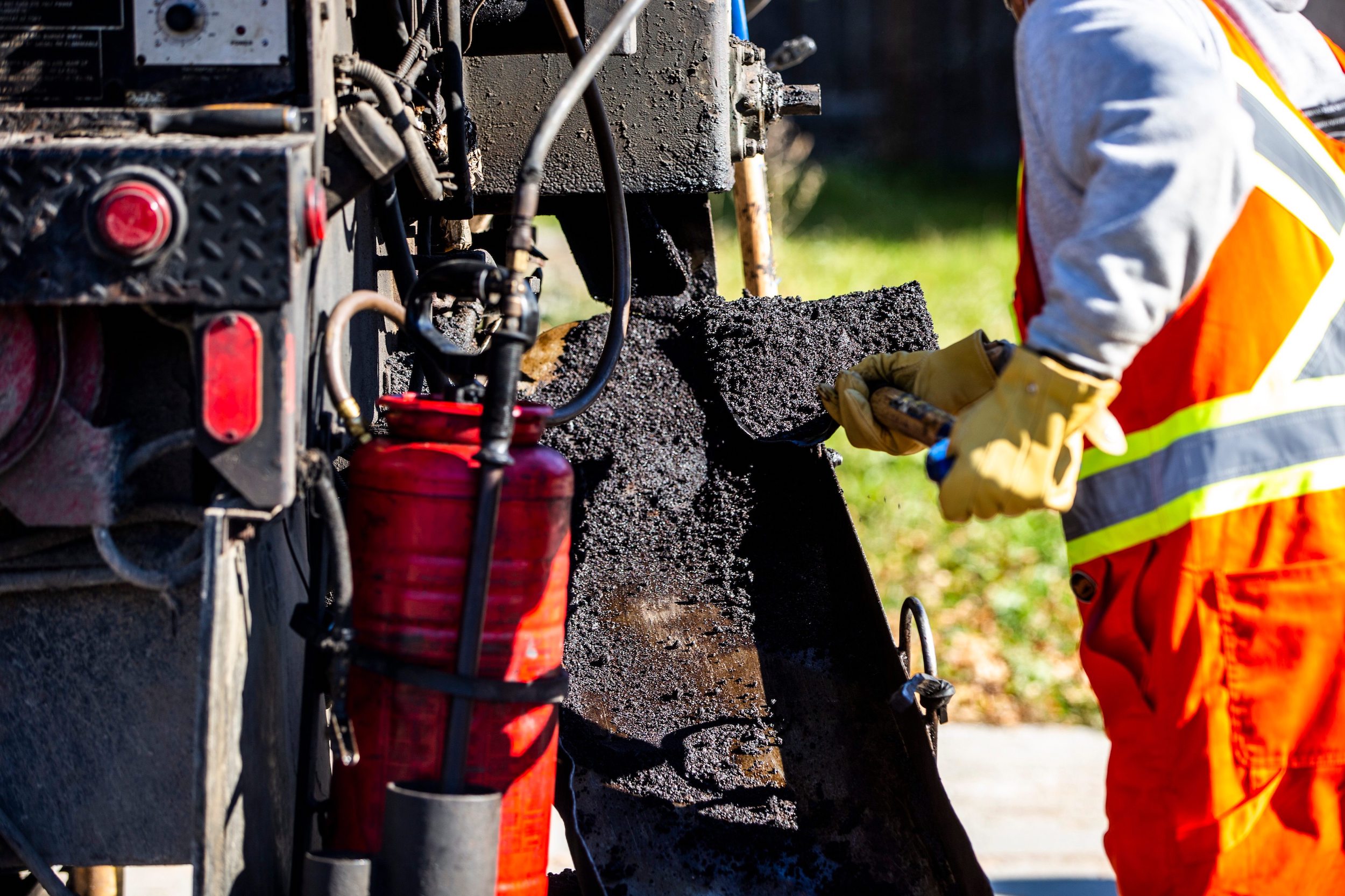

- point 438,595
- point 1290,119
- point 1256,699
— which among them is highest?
point 1290,119

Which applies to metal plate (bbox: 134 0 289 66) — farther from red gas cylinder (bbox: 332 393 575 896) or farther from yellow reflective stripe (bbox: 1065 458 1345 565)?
yellow reflective stripe (bbox: 1065 458 1345 565)

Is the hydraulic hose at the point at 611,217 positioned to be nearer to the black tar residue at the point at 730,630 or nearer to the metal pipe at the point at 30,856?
the black tar residue at the point at 730,630

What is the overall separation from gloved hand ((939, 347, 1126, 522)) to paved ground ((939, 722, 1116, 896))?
2.18 metres

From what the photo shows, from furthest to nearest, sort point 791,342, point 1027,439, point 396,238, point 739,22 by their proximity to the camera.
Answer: point 739,22, point 791,342, point 396,238, point 1027,439

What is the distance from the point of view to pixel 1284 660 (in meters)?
1.75

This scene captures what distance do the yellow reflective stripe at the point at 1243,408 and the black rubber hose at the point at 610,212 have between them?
895 millimetres

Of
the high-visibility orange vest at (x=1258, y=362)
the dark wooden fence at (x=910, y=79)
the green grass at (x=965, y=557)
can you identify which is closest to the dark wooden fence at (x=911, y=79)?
the dark wooden fence at (x=910, y=79)

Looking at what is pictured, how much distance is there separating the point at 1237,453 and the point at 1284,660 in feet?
1.00

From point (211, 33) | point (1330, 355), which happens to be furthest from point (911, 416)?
point (211, 33)

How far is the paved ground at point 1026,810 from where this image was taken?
3506 mm

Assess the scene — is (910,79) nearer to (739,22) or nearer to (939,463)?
(739,22)

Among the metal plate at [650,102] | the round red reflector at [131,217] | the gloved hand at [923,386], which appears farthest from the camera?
the metal plate at [650,102]

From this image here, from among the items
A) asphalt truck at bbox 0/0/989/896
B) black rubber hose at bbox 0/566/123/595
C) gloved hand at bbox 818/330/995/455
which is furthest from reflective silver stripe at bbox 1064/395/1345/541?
black rubber hose at bbox 0/566/123/595

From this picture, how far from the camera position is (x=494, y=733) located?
1794 millimetres
